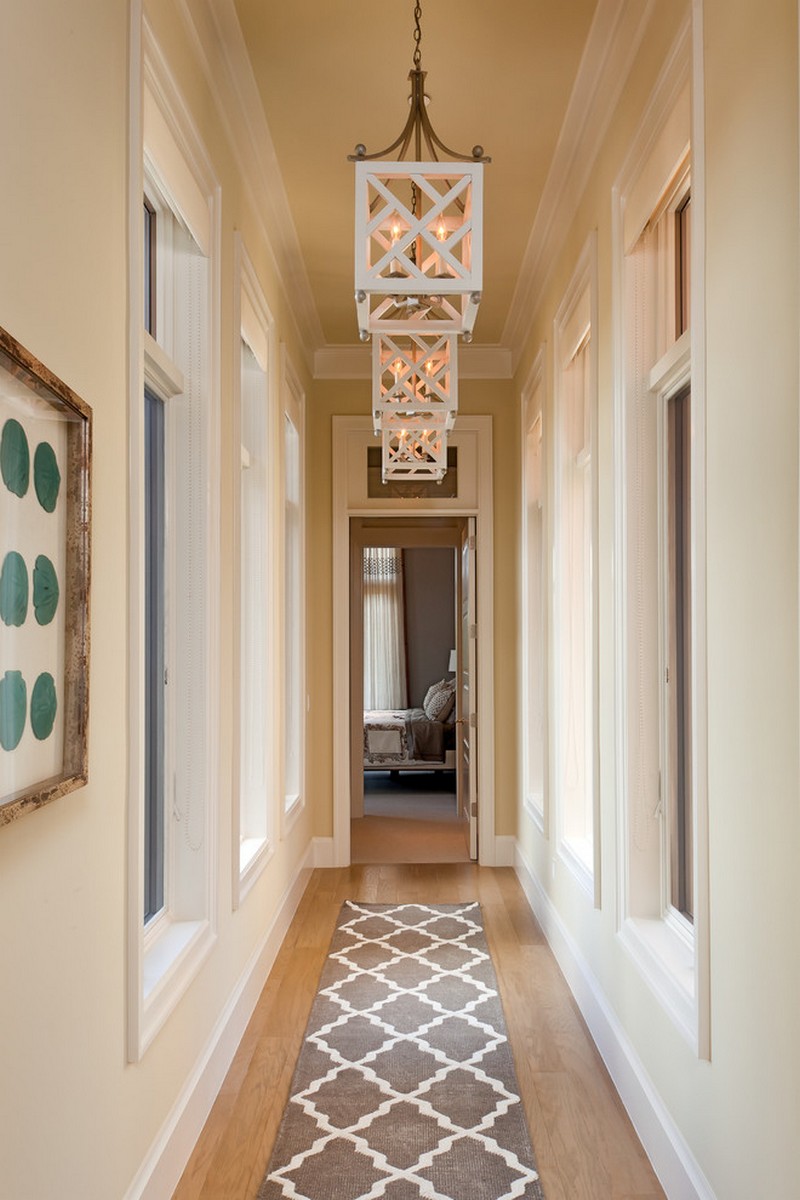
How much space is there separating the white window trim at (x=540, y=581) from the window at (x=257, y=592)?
1280mm

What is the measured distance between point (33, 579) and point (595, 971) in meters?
2.59

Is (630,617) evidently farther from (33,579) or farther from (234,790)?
(33,579)

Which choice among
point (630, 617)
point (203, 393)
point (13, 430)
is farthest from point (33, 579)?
point (630, 617)

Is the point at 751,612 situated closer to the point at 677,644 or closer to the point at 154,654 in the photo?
the point at 677,644

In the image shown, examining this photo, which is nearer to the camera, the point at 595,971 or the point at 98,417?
the point at 98,417

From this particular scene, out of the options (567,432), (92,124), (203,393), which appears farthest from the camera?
(567,432)

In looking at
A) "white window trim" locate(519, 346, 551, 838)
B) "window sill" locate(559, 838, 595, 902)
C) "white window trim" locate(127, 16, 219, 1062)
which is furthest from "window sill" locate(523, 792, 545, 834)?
"white window trim" locate(127, 16, 219, 1062)

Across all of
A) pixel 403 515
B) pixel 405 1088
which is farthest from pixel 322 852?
pixel 405 1088

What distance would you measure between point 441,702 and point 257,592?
573 cm

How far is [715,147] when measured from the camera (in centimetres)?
200

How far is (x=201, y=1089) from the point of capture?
8.69 feet

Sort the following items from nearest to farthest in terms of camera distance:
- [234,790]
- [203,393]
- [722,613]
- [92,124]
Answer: [92,124]
[722,613]
[203,393]
[234,790]

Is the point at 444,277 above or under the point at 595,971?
above

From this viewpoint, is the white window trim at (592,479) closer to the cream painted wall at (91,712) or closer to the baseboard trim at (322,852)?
the cream painted wall at (91,712)
